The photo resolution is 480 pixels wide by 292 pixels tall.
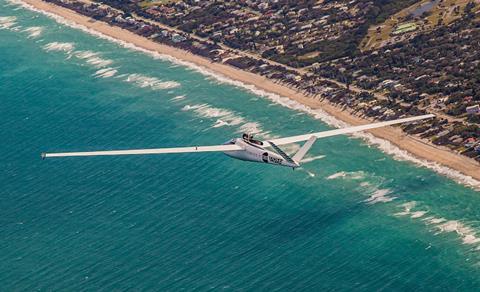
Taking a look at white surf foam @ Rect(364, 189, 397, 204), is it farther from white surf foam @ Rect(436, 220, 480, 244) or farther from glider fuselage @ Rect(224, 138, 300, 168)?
glider fuselage @ Rect(224, 138, 300, 168)

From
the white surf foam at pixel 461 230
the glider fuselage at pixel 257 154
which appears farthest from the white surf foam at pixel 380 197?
the glider fuselage at pixel 257 154

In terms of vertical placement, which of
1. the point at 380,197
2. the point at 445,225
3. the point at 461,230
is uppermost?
the point at 461,230

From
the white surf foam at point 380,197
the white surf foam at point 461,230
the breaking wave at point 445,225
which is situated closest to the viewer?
the white surf foam at point 461,230

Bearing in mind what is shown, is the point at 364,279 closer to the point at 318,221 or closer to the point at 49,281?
the point at 318,221

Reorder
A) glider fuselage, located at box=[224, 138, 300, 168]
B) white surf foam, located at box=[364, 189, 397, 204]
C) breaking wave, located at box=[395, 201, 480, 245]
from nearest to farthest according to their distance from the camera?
glider fuselage, located at box=[224, 138, 300, 168]
breaking wave, located at box=[395, 201, 480, 245]
white surf foam, located at box=[364, 189, 397, 204]

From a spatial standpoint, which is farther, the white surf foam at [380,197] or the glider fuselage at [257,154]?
the white surf foam at [380,197]

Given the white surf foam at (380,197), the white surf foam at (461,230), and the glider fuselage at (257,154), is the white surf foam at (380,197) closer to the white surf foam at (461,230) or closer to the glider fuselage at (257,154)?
the white surf foam at (461,230)

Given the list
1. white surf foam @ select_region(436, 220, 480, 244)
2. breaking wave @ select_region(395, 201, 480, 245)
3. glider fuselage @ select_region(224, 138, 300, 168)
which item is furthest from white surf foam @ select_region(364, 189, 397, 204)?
glider fuselage @ select_region(224, 138, 300, 168)

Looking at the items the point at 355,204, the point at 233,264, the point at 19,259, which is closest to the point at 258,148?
the point at 233,264

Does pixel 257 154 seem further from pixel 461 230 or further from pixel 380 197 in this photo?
pixel 461 230

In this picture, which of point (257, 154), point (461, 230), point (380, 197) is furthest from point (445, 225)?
point (257, 154)

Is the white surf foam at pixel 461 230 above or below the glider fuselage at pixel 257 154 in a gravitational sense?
below
